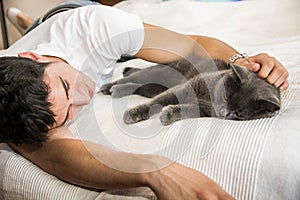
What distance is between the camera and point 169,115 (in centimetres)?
97

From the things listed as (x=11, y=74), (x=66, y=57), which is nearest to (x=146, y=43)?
(x=66, y=57)

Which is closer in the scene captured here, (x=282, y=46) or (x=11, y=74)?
(x=11, y=74)

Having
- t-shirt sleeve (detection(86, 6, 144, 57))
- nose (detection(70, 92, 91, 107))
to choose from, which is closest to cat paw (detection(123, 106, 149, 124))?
nose (detection(70, 92, 91, 107))

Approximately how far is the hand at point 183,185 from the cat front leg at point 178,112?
0.71 feet

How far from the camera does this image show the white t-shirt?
1.14 metres

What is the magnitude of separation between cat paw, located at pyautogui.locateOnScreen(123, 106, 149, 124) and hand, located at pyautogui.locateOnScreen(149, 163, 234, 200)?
0.85 ft

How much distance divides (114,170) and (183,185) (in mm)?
149

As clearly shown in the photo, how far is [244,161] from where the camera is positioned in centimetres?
77

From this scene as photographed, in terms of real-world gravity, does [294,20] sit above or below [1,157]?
above

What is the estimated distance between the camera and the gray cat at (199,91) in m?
0.93

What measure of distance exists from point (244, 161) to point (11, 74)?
0.52 m

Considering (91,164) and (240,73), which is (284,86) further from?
(91,164)

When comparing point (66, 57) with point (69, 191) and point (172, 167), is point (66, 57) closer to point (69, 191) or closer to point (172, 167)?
point (69, 191)

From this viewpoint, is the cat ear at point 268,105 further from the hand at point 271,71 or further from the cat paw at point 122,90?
the cat paw at point 122,90
